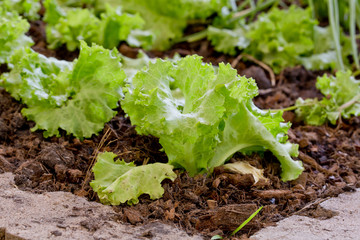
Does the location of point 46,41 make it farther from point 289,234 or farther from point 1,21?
point 289,234

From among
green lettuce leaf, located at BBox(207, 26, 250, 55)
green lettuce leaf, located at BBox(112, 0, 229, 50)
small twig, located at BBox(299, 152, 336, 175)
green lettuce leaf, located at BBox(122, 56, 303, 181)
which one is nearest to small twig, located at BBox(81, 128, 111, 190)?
green lettuce leaf, located at BBox(122, 56, 303, 181)

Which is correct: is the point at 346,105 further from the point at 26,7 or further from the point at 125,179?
the point at 26,7

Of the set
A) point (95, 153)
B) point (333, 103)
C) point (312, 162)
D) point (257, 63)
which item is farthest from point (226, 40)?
point (95, 153)

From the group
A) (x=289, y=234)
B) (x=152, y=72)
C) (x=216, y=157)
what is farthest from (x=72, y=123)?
(x=289, y=234)

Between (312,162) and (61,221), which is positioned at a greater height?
(61,221)

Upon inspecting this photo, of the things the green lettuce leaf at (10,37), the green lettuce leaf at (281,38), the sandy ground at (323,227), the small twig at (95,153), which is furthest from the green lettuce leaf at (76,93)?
the green lettuce leaf at (281,38)

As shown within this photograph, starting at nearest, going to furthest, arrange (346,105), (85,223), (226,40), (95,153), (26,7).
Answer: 1. (85,223)
2. (95,153)
3. (346,105)
4. (26,7)
5. (226,40)

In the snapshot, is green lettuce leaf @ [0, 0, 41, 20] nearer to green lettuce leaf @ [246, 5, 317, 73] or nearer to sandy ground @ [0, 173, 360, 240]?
green lettuce leaf @ [246, 5, 317, 73]
